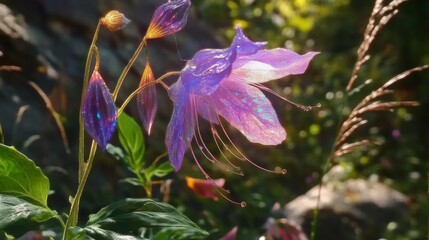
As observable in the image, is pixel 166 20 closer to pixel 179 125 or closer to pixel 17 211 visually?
pixel 179 125

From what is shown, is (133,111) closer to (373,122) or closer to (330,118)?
(330,118)

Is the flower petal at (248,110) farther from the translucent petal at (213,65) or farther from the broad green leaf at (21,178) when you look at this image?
the broad green leaf at (21,178)

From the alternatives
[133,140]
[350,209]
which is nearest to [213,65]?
[133,140]

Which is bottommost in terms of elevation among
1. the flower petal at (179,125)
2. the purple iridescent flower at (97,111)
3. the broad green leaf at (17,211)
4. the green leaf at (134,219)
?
the green leaf at (134,219)

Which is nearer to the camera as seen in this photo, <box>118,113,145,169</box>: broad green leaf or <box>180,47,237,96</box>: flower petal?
<box>180,47,237,96</box>: flower petal

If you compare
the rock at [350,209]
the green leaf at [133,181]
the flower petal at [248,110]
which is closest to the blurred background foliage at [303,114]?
the rock at [350,209]

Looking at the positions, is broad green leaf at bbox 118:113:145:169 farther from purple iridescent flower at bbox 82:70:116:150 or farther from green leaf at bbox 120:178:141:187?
purple iridescent flower at bbox 82:70:116:150

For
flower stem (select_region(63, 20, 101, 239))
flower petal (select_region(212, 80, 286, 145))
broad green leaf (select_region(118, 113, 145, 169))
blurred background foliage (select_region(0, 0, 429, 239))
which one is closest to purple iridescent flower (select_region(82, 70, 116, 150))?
flower stem (select_region(63, 20, 101, 239))
